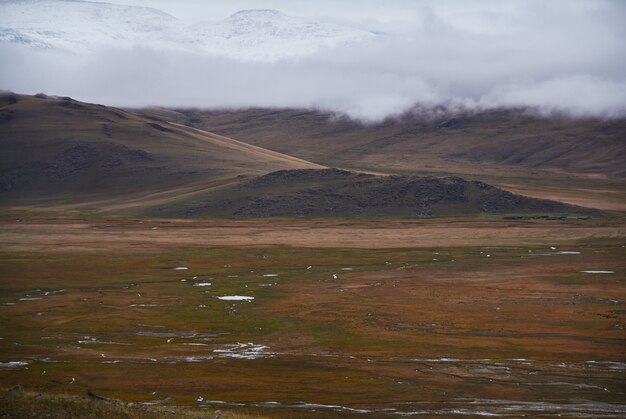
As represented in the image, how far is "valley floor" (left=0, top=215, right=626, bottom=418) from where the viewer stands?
141ft

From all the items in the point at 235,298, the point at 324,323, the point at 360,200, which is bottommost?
the point at 235,298

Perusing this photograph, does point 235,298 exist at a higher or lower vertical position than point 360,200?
lower

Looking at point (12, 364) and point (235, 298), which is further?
point (235, 298)

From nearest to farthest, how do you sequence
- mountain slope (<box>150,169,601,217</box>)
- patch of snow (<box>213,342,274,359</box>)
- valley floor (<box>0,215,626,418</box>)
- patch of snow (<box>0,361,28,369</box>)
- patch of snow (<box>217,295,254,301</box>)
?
valley floor (<box>0,215,626,418</box>), patch of snow (<box>0,361,28,369</box>), patch of snow (<box>213,342,274,359</box>), patch of snow (<box>217,295,254,301</box>), mountain slope (<box>150,169,601,217</box>)

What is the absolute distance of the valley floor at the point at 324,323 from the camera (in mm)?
43000

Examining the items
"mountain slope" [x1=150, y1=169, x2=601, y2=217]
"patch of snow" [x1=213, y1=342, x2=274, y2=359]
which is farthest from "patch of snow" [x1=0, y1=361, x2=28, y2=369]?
"mountain slope" [x1=150, y1=169, x2=601, y2=217]

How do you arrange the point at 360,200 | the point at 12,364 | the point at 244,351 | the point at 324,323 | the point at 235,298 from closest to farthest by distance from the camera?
the point at 12,364 < the point at 244,351 < the point at 324,323 < the point at 235,298 < the point at 360,200

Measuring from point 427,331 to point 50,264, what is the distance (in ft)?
172

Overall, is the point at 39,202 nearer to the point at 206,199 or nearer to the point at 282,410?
the point at 206,199

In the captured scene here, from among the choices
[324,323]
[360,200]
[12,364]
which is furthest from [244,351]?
[360,200]

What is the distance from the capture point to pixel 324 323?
6334 cm

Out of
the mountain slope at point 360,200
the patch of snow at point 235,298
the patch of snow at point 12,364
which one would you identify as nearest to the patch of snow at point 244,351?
the patch of snow at point 12,364

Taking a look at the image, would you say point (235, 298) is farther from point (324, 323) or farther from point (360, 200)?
point (360, 200)

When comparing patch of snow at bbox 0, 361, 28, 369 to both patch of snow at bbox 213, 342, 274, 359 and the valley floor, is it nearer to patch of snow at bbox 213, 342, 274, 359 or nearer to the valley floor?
the valley floor
